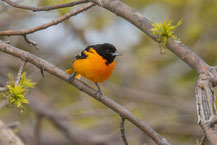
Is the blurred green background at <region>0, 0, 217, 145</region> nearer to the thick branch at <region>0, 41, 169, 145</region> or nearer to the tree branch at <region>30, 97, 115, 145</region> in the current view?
the tree branch at <region>30, 97, 115, 145</region>

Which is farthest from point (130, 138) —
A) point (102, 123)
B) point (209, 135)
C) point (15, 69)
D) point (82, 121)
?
point (209, 135)

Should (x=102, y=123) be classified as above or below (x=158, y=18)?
below

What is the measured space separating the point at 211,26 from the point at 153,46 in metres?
1.41

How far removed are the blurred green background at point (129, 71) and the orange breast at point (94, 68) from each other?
1.81 m

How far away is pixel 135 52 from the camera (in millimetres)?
7570

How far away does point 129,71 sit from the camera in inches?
293

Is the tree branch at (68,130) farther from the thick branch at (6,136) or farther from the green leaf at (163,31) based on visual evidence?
the green leaf at (163,31)

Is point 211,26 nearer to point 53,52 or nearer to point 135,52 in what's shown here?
point 135,52

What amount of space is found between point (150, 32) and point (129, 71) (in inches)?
183

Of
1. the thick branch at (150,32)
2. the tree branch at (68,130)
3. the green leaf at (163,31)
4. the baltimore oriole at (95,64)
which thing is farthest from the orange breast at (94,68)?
the tree branch at (68,130)

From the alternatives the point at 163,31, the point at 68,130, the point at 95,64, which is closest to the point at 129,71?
the point at 68,130

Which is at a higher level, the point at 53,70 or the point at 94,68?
the point at 94,68

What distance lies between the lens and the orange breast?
4355mm

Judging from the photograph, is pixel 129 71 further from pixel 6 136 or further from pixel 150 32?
pixel 150 32
